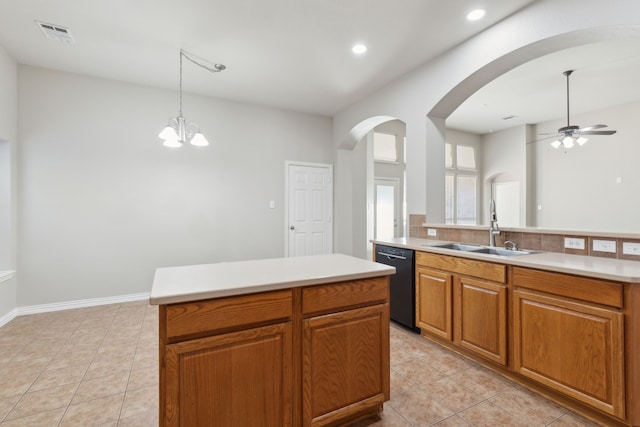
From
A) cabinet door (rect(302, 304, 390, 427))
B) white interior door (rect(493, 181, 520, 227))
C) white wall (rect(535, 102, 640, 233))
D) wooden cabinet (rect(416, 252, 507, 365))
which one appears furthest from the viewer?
white interior door (rect(493, 181, 520, 227))

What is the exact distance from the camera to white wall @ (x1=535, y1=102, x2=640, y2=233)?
5.50 m

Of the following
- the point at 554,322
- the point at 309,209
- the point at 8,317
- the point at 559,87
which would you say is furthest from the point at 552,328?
the point at 8,317

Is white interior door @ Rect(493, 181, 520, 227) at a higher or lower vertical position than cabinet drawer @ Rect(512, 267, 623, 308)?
higher

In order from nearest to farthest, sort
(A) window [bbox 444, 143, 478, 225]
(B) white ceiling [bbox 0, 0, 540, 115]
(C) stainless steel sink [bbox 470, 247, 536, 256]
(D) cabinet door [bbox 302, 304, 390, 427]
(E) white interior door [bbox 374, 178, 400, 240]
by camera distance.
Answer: (D) cabinet door [bbox 302, 304, 390, 427] → (C) stainless steel sink [bbox 470, 247, 536, 256] → (B) white ceiling [bbox 0, 0, 540, 115] → (E) white interior door [bbox 374, 178, 400, 240] → (A) window [bbox 444, 143, 478, 225]

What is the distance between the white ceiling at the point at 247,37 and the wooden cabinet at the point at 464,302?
2148mm

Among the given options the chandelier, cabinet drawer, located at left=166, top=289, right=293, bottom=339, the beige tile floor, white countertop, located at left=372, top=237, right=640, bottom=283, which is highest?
the chandelier

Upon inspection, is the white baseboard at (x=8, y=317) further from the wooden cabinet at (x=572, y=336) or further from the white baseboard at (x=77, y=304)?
the wooden cabinet at (x=572, y=336)

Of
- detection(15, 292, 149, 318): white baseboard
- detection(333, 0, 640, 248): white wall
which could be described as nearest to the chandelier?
detection(15, 292, 149, 318): white baseboard

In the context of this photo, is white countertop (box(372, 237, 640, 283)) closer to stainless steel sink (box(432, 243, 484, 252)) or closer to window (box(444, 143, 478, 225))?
stainless steel sink (box(432, 243, 484, 252))

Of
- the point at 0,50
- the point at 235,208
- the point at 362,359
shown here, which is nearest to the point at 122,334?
the point at 235,208

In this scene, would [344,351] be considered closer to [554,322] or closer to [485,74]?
[554,322]

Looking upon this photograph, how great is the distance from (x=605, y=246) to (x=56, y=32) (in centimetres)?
496

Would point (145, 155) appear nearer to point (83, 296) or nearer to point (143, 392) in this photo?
point (83, 296)

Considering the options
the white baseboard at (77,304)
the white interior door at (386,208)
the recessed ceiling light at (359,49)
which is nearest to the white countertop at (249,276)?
the recessed ceiling light at (359,49)
